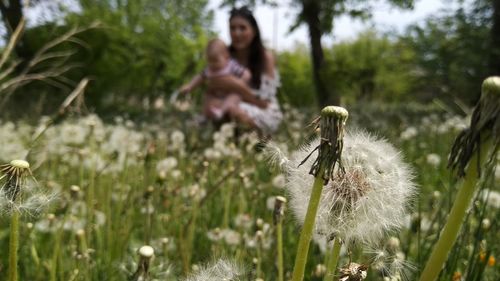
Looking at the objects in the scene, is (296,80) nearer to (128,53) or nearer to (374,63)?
(374,63)

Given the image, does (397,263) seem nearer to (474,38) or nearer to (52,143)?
(52,143)

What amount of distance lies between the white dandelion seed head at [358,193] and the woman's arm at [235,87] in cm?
583

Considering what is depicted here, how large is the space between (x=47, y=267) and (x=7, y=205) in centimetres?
114

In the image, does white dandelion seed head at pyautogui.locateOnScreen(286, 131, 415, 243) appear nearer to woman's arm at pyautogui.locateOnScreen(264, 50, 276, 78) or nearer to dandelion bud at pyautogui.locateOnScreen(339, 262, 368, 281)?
dandelion bud at pyautogui.locateOnScreen(339, 262, 368, 281)

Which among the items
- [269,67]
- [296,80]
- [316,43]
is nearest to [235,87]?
[269,67]

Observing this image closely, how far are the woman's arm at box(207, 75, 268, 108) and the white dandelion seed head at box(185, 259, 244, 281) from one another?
587cm

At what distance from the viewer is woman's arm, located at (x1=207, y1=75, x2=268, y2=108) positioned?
6.78 m

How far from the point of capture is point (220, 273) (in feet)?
3.18

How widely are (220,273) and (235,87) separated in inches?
234

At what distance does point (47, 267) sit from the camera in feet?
6.08

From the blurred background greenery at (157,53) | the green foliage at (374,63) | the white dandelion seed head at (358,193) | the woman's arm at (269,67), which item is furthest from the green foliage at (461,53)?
the white dandelion seed head at (358,193)

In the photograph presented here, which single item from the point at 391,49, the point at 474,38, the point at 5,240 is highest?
the point at 391,49

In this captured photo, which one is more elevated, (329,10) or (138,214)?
(329,10)

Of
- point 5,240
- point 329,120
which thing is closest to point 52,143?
point 5,240
